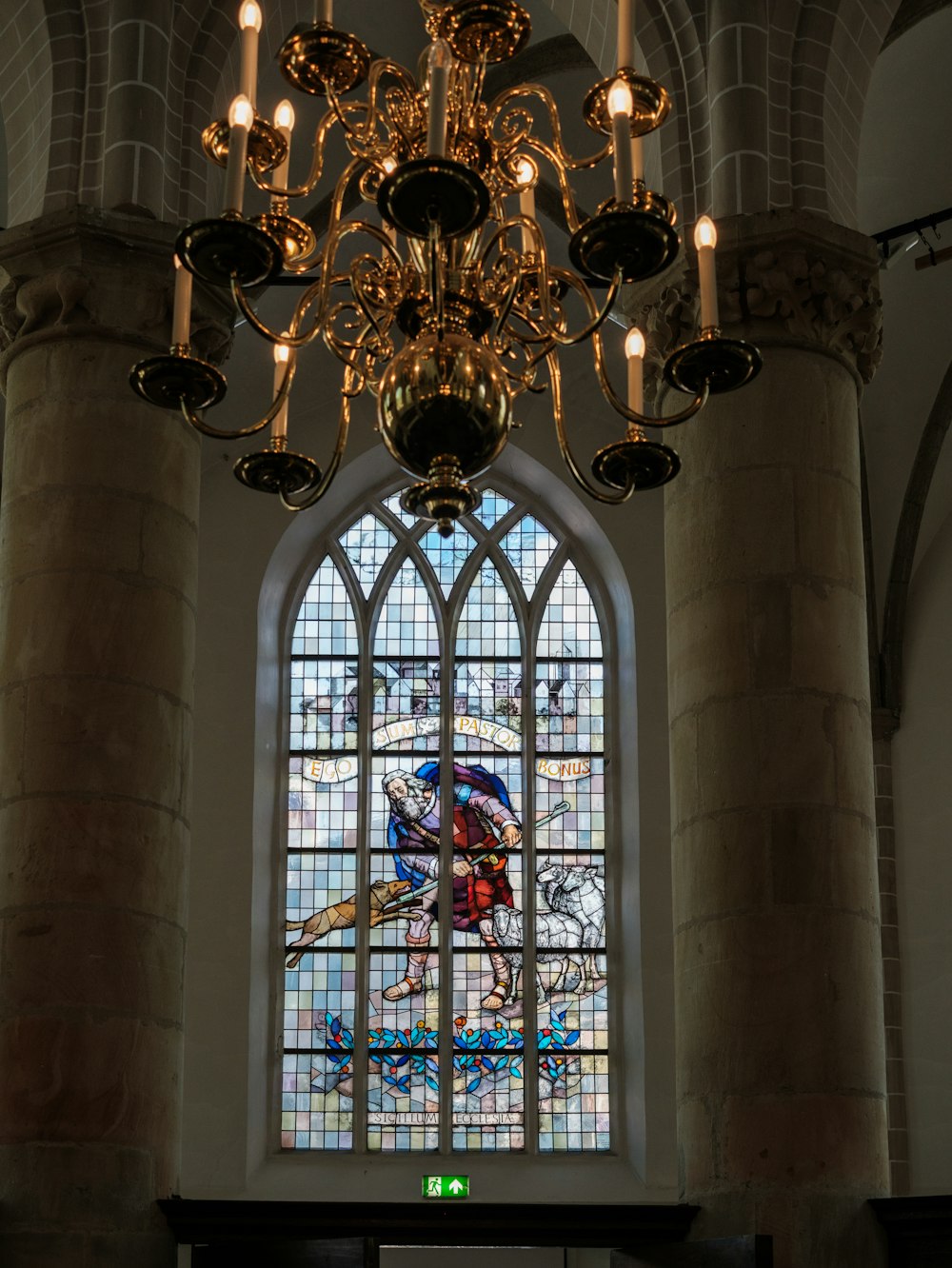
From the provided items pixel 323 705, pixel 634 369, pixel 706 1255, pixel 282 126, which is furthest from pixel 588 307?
pixel 323 705

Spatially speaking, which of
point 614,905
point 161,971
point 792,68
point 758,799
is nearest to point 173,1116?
point 161,971

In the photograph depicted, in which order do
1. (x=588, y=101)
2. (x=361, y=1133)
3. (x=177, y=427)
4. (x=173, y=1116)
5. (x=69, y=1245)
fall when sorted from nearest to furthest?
(x=588, y=101)
(x=69, y=1245)
(x=173, y=1116)
(x=177, y=427)
(x=361, y=1133)

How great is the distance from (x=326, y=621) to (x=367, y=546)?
0.75 metres

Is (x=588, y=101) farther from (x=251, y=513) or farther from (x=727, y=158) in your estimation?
(x=251, y=513)

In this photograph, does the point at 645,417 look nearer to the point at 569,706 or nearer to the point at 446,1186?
the point at 446,1186

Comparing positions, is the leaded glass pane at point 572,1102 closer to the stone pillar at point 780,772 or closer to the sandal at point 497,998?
the sandal at point 497,998

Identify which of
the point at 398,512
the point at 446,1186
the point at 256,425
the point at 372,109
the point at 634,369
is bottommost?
the point at 446,1186

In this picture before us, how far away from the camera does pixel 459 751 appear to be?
14.5 meters

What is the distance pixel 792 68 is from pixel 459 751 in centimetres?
701

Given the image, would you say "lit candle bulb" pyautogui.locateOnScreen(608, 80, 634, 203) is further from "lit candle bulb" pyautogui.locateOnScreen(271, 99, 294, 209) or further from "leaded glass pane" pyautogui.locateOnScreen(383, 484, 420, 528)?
"leaded glass pane" pyautogui.locateOnScreen(383, 484, 420, 528)

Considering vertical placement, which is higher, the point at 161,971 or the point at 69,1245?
the point at 161,971

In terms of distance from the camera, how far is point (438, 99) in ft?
15.8

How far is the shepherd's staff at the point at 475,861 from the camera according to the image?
14094 millimetres

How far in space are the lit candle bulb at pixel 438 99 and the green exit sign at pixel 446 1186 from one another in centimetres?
963
